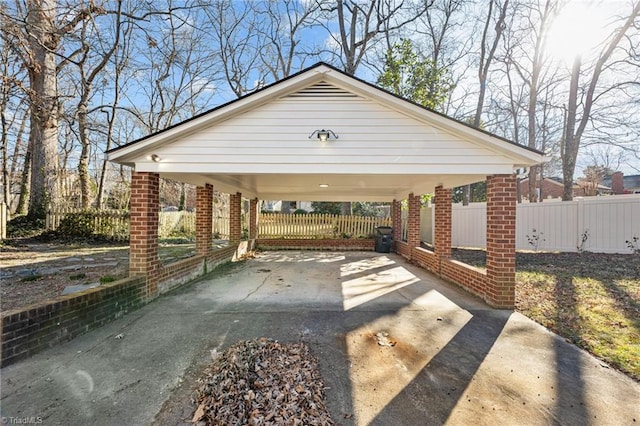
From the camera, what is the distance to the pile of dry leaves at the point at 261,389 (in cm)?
239

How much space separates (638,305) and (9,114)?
29.3 meters

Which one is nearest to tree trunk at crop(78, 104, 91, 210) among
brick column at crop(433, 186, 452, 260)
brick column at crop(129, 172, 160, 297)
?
brick column at crop(129, 172, 160, 297)

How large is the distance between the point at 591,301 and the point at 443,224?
314 cm

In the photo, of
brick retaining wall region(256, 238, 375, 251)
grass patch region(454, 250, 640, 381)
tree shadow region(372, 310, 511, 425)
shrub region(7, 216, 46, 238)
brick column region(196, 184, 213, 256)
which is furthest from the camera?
brick retaining wall region(256, 238, 375, 251)

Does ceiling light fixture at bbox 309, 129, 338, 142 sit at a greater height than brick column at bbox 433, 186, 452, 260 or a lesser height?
greater

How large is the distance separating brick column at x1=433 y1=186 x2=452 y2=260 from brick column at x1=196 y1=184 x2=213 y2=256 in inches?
231

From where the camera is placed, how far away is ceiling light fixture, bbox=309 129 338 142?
5410 millimetres

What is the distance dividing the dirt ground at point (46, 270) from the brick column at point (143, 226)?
48cm

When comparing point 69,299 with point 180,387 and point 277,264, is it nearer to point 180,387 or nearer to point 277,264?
point 180,387

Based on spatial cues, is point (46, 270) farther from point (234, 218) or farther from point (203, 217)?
point (234, 218)

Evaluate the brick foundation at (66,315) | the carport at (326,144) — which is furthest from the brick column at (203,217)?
the carport at (326,144)

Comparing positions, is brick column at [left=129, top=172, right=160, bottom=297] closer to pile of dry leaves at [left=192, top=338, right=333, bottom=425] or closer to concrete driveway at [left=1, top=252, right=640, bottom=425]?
concrete driveway at [left=1, top=252, right=640, bottom=425]

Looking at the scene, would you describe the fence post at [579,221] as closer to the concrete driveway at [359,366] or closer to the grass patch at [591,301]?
the grass patch at [591,301]

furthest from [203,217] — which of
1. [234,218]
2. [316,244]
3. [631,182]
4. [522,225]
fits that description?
[631,182]
